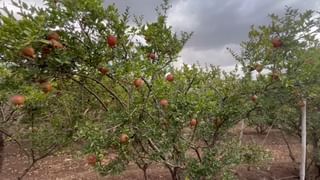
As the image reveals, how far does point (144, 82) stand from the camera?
97.3 inches

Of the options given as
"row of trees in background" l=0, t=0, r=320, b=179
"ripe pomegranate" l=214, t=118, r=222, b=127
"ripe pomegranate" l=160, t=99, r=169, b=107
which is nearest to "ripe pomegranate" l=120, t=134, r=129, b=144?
"row of trees in background" l=0, t=0, r=320, b=179

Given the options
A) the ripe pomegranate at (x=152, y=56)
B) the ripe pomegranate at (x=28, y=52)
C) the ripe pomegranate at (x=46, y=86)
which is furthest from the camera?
the ripe pomegranate at (x=152, y=56)

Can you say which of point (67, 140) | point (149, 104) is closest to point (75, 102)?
point (67, 140)

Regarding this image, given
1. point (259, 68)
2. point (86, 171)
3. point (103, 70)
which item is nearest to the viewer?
point (103, 70)

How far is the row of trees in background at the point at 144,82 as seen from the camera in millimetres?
2061

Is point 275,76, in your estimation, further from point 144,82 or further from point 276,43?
point 144,82

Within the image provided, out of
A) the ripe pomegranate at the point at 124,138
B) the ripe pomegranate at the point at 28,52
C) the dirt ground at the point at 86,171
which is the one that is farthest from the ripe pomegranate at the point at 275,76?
the dirt ground at the point at 86,171

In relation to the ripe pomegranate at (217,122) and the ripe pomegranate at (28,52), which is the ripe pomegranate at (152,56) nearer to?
the ripe pomegranate at (217,122)

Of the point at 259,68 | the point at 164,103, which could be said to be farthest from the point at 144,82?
the point at 259,68

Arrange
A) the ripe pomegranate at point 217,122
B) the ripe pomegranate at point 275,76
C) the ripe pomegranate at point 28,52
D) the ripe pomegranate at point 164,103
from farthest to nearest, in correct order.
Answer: the ripe pomegranate at point 217,122 < the ripe pomegranate at point 275,76 < the ripe pomegranate at point 164,103 < the ripe pomegranate at point 28,52

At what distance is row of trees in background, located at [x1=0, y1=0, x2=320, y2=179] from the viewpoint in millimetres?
2061

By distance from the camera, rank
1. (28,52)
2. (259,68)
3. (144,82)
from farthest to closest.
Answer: (259,68), (144,82), (28,52)

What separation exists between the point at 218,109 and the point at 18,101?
1601 mm

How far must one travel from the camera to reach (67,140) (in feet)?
13.5
